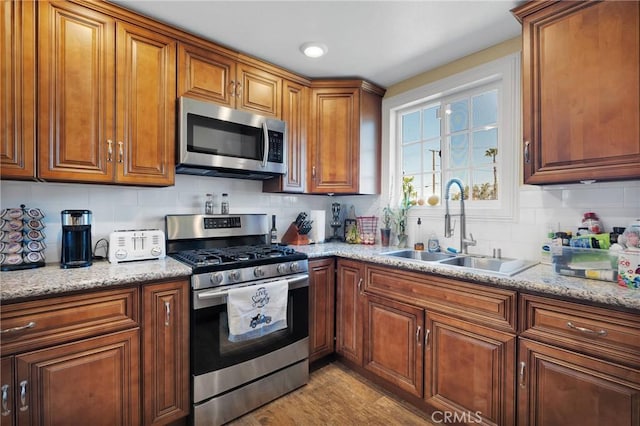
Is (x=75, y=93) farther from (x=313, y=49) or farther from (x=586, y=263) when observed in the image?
(x=586, y=263)

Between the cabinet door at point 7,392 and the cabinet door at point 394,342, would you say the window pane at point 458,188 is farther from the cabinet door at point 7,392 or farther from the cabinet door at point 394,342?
the cabinet door at point 7,392

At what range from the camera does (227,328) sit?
1.81 meters

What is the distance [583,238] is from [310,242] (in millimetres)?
1905

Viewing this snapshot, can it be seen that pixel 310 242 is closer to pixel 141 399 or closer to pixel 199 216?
pixel 199 216

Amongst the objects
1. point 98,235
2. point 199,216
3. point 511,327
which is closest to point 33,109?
point 98,235

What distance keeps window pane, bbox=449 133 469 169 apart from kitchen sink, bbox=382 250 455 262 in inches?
29.3

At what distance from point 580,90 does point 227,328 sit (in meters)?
2.24

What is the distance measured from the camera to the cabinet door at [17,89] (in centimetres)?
147

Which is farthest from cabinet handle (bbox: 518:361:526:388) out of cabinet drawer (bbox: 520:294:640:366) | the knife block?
the knife block

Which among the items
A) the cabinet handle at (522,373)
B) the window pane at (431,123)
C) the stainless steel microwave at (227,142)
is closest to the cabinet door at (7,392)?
the stainless steel microwave at (227,142)

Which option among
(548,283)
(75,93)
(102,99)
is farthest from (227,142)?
(548,283)

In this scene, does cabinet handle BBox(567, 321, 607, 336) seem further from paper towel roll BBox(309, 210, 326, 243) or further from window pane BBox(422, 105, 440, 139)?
paper towel roll BBox(309, 210, 326, 243)

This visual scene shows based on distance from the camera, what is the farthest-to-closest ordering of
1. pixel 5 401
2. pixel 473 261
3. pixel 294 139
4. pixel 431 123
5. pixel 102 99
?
pixel 431 123, pixel 294 139, pixel 473 261, pixel 102 99, pixel 5 401

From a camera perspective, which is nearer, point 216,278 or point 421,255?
point 216,278
